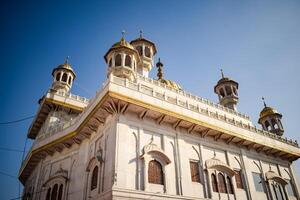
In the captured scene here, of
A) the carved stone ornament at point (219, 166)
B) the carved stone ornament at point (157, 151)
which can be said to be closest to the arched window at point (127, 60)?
the carved stone ornament at point (157, 151)

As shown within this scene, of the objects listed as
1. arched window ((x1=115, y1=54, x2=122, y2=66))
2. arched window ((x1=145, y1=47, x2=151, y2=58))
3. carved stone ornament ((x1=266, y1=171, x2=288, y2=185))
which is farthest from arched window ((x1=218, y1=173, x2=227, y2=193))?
arched window ((x1=145, y1=47, x2=151, y2=58))

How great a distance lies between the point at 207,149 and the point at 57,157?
1290cm

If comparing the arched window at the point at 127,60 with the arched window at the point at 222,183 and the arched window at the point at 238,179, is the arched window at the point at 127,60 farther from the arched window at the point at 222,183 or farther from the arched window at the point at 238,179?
the arched window at the point at 238,179

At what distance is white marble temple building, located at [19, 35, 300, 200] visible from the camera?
1466cm

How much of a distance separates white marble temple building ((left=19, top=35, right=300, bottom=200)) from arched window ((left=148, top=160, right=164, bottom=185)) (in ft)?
0.21

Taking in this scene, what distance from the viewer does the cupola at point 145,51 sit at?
94.5ft

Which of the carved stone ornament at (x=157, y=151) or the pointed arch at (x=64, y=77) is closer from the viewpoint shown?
the carved stone ornament at (x=157, y=151)

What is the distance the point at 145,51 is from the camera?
3064 centimetres

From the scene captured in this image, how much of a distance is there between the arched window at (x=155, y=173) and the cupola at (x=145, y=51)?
15036 mm

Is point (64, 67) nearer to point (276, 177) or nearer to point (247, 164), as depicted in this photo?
point (247, 164)

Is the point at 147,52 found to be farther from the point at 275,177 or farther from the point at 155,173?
the point at 275,177

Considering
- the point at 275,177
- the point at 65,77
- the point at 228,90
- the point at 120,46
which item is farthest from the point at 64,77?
the point at 275,177

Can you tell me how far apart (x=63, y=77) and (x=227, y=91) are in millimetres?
21043

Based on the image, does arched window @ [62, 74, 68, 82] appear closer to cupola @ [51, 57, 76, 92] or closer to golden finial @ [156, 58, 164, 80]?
cupola @ [51, 57, 76, 92]
